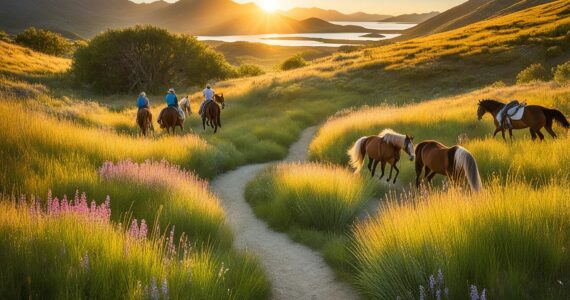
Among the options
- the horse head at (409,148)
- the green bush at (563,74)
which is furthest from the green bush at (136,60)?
the horse head at (409,148)

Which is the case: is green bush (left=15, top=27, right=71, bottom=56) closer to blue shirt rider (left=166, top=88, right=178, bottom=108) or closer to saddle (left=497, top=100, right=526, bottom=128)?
blue shirt rider (left=166, top=88, right=178, bottom=108)

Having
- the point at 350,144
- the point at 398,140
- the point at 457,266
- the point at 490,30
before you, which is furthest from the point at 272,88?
the point at 490,30

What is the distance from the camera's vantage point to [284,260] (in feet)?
25.7

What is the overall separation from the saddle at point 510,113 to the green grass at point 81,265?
11.0 meters

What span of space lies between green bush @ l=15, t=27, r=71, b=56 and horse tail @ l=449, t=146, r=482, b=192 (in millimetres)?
83225

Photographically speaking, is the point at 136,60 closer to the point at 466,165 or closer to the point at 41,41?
the point at 41,41

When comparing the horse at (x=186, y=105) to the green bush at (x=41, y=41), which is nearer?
the horse at (x=186, y=105)

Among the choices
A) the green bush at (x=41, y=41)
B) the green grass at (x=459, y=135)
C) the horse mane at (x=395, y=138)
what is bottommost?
the green grass at (x=459, y=135)

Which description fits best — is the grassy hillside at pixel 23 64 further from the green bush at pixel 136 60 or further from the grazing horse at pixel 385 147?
the grazing horse at pixel 385 147

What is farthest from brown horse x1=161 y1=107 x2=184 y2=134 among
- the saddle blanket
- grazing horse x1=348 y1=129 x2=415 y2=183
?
the saddle blanket

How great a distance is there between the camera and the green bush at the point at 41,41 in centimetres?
7406

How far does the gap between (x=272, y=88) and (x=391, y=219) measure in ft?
111

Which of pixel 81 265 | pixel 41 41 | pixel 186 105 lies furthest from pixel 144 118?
pixel 41 41

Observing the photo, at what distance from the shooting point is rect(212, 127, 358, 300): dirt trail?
645cm
